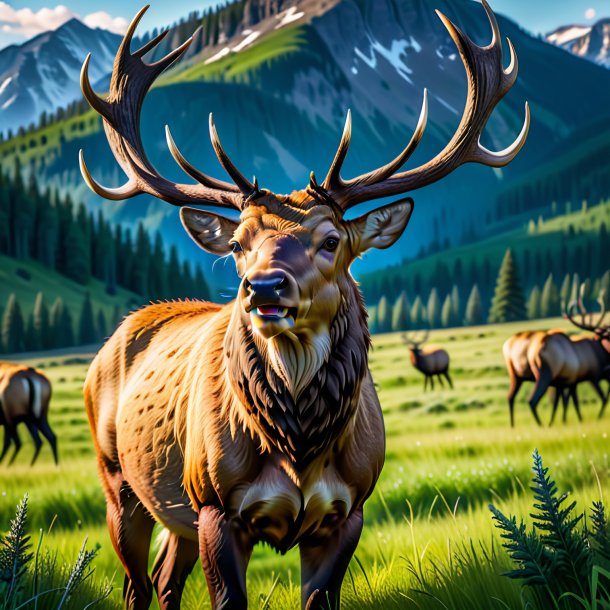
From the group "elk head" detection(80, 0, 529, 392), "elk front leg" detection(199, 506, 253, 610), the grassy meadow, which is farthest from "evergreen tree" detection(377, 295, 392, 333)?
"elk front leg" detection(199, 506, 253, 610)

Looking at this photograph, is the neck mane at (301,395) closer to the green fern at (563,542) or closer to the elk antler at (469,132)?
the elk antler at (469,132)

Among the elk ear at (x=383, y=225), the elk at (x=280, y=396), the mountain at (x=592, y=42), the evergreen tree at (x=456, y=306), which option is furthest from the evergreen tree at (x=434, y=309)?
the elk ear at (x=383, y=225)

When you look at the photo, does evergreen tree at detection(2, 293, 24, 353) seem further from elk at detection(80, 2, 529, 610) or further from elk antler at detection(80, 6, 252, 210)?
elk at detection(80, 2, 529, 610)

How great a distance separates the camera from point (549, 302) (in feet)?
58.0

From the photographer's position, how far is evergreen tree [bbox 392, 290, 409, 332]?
56.2 ft

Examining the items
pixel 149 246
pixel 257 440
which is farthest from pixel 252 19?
pixel 257 440

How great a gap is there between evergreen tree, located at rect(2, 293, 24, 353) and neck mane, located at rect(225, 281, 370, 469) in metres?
13.6

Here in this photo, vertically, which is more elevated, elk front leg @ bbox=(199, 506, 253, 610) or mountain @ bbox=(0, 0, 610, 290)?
mountain @ bbox=(0, 0, 610, 290)

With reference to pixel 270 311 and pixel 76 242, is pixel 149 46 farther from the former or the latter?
pixel 76 242

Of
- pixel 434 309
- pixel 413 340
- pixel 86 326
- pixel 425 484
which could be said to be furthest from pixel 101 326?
pixel 425 484

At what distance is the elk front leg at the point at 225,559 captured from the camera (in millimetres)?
3354

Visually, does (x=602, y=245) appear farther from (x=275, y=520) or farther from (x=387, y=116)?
(x=275, y=520)

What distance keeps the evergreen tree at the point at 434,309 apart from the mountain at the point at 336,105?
43.0 inches

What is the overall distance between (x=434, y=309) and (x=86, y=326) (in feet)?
24.5
